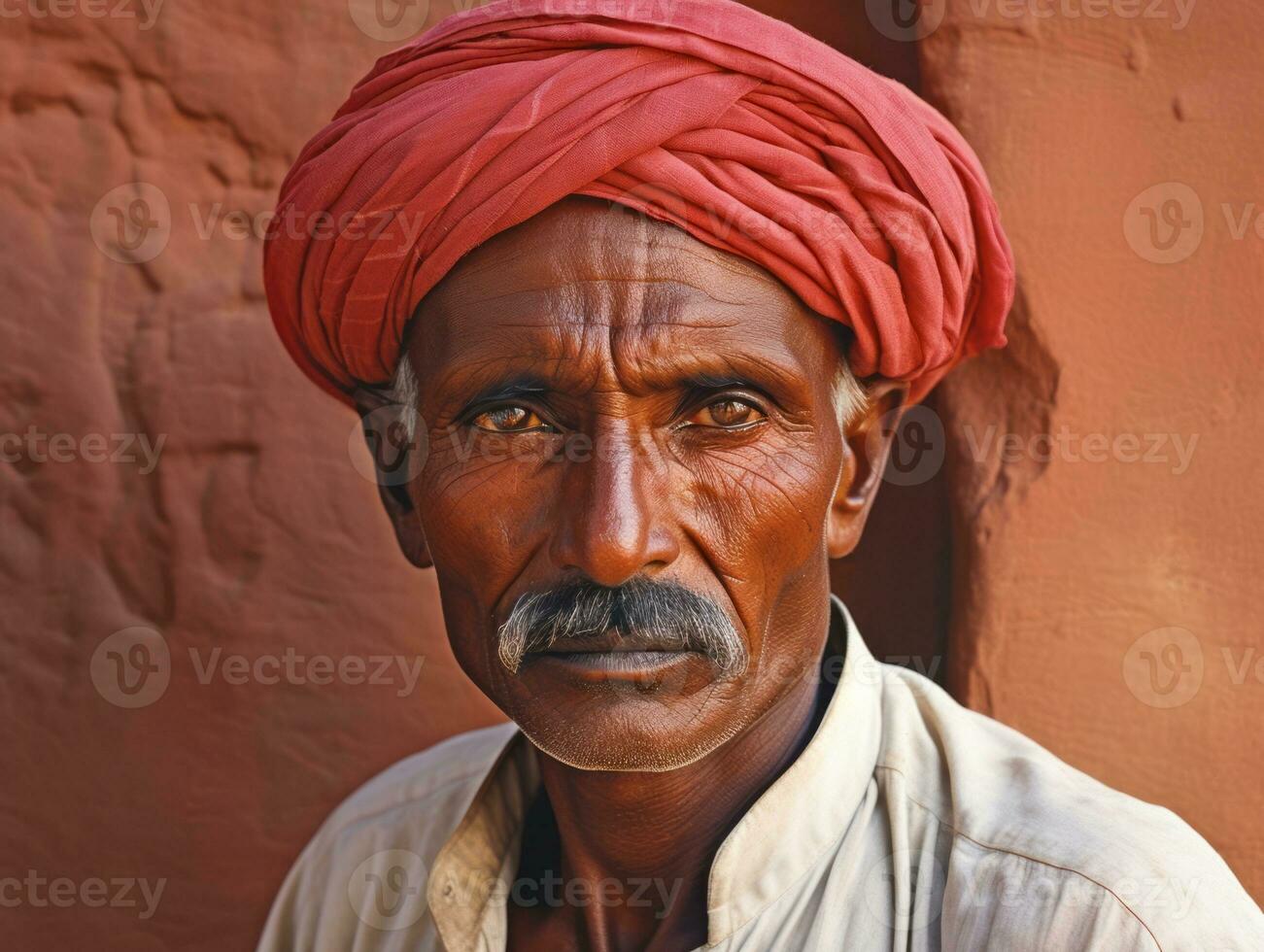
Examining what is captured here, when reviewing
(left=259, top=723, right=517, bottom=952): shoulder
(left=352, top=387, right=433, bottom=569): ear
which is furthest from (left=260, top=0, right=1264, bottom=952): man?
(left=259, top=723, right=517, bottom=952): shoulder

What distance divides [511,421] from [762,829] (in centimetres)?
59

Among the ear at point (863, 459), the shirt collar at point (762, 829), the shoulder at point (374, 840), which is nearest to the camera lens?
the shirt collar at point (762, 829)

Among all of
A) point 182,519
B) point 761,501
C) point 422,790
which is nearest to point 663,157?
point 761,501

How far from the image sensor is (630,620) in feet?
4.95

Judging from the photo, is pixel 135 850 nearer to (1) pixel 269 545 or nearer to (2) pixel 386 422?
(1) pixel 269 545

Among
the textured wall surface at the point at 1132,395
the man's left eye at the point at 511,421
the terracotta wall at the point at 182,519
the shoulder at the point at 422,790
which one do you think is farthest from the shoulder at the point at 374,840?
the textured wall surface at the point at 1132,395

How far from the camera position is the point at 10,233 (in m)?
2.54

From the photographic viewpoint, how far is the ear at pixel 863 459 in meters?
1.84

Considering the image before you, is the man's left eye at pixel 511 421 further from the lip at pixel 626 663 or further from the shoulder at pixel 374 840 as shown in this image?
the shoulder at pixel 374 840

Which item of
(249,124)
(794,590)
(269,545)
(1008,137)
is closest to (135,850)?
(269,545)

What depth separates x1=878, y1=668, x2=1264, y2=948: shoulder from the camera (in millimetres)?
1358

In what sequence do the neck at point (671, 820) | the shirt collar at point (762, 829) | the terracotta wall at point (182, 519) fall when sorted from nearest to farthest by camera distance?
1. the shirt collar at point (762, 829)
2. the neck at point (671, 820)
3. the terracotta wall at point (182, 519)

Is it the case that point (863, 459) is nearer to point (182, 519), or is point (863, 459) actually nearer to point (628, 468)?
point (628, 468)

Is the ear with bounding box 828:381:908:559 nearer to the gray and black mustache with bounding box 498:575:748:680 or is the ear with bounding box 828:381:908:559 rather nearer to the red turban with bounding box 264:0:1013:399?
the red turban with bounding box 264:0:1013:399
